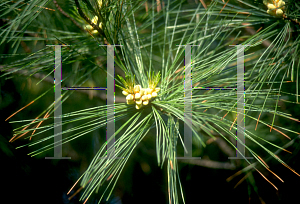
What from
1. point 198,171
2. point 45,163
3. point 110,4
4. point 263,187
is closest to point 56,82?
point 110,4

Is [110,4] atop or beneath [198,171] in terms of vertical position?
atop

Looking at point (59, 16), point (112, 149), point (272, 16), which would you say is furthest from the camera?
point (59, 16)

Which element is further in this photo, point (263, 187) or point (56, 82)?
point (263, 187)

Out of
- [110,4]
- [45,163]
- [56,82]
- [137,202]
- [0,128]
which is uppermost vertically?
[110,4]

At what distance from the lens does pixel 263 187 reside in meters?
0.72

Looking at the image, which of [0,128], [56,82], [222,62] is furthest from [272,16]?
[0,128]

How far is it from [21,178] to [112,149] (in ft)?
1.56

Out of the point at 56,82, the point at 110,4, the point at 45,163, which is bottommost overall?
the point at 45,163

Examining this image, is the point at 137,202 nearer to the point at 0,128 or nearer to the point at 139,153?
the point at 139,153

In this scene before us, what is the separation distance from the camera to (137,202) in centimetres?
75

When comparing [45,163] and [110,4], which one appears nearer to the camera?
[110,4]

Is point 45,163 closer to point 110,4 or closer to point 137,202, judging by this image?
point 137,202

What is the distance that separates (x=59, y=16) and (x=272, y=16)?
477mm

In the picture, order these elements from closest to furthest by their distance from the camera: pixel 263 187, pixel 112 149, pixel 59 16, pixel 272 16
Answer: pixel 112 149
pixel 272 16
pixel 59 16
pixel 263 187
